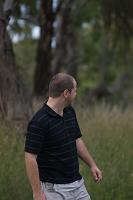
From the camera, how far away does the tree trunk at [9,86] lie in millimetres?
8898

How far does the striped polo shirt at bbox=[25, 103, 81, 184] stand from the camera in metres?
5.33

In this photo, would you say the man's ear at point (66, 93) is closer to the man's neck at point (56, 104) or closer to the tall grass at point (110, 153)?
the man's neck at point (56, 104)

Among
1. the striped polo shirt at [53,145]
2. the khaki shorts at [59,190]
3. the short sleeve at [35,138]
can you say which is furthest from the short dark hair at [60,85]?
the khaki shorts at [59,190]

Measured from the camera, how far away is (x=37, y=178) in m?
5.25

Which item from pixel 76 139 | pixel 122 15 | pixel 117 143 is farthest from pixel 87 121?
pixel 122 15

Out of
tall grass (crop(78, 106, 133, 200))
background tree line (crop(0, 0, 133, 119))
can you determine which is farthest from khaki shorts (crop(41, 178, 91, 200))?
background tree line (crop(0, 0, 133, 119))

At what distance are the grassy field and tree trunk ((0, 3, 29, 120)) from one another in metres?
0.58

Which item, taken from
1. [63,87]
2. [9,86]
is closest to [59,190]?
[63,87]

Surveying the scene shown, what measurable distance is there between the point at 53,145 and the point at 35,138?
224 mm

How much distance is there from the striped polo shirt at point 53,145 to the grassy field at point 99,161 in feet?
5.24

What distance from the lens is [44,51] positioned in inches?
640

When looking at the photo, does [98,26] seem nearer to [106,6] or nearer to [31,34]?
[31,34]

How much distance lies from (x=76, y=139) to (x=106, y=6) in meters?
10.3

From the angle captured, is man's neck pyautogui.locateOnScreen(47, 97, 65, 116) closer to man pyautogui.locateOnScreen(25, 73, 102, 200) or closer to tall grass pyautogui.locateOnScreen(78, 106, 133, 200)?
man pyautogui.locateOnScreen(25, 73, 102, 200)
